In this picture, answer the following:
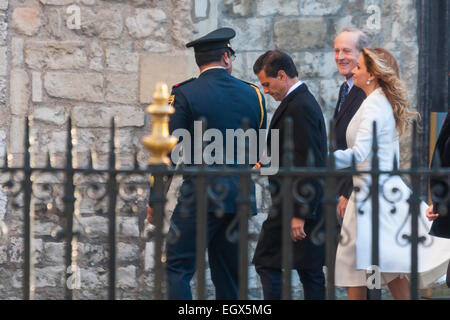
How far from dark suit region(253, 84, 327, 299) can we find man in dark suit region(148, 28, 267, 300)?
0.16 meters

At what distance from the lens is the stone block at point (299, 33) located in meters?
6.54

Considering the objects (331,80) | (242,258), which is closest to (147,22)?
(331,80)

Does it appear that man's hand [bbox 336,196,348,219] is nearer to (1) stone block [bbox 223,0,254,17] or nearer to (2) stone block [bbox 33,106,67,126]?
(1) stone block [bbox 223,0,254,17]

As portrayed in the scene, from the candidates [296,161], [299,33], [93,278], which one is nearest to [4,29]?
[93,278]

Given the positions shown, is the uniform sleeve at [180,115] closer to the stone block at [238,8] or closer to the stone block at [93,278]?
the stone block at [238,8]

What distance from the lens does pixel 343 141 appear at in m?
5.10

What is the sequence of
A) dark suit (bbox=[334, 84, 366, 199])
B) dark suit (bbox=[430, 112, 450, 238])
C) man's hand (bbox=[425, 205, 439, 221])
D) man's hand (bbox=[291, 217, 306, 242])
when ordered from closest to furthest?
1. dark suit (bbox=[430, 112, 450, 238])
2. man's hand (bbox=[425, 205, 439, 221])
3. man's hand (bbox=[291, 217, 306, 242])
4. dark suit (bbox=[334, 84, 366, 199])

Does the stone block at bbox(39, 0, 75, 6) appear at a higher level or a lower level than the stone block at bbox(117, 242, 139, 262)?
higher

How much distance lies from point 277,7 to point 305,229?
2.24m

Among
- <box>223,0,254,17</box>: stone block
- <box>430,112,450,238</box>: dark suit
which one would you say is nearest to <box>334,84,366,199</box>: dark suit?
<box>430,112,450,238</box>: dark suit

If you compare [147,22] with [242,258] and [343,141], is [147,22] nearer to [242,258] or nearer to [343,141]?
[343,141]

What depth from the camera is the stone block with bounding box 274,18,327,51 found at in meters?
6.54

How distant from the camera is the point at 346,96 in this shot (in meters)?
5.38
